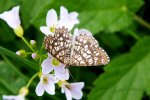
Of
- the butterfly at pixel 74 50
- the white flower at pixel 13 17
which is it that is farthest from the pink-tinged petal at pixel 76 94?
the white flower at pixel 13 17

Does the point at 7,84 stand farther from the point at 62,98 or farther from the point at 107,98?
the point at 107,98

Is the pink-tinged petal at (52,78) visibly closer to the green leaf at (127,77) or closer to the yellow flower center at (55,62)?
the yellow flower center at (55,62)

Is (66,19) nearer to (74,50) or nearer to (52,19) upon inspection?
(52,19)

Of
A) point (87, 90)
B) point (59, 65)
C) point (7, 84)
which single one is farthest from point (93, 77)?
point (59, 65)

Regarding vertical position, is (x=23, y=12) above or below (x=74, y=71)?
above

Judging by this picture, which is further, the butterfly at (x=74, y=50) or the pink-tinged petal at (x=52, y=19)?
the pink-tinged petal at (x=52, y=19)

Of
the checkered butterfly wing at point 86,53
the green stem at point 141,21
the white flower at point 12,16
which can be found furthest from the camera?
the green stem at point 141,21
